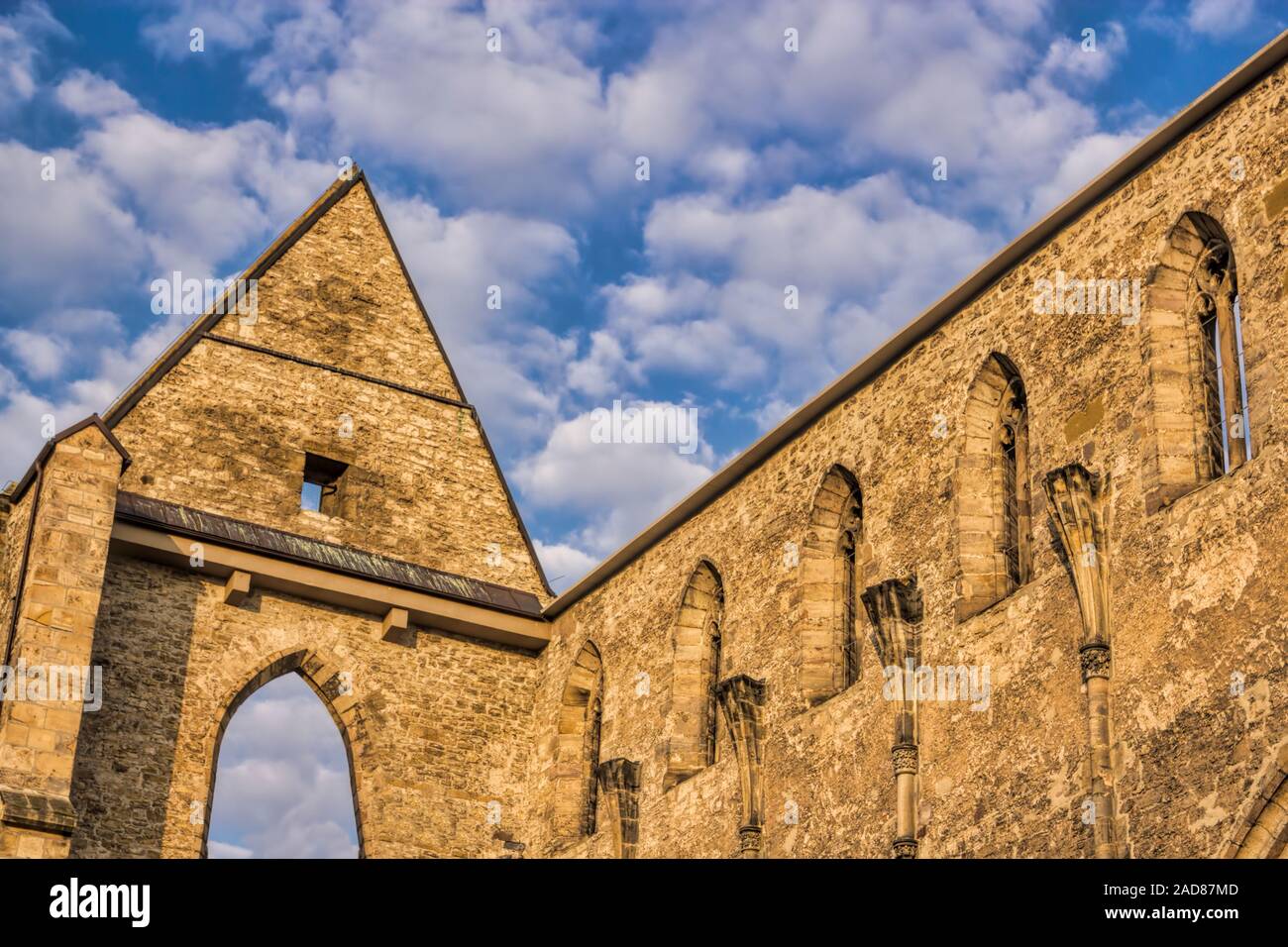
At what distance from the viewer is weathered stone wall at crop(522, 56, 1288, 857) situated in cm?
1329

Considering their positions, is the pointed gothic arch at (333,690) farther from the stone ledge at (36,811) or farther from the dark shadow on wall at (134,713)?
the stone ledge at (36,811)

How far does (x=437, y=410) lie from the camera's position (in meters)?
24.5

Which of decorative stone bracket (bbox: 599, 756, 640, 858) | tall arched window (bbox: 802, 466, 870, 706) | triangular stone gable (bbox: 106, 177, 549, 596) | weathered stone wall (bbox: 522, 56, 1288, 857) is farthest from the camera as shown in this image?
triangular stone gable (bbox: 106, 177, 549, 596)

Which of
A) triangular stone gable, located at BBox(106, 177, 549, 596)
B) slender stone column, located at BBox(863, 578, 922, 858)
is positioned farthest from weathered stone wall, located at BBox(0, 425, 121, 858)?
slender stone column, located at BBox(863, 578, 922, 858)

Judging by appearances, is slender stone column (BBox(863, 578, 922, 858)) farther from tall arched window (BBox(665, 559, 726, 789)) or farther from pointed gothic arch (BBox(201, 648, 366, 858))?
pointed gothic arch (BBox(201, 648, 366, 858))

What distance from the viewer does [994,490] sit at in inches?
652

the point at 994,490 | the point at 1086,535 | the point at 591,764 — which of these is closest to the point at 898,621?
the point at 994,490

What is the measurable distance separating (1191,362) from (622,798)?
7.96m

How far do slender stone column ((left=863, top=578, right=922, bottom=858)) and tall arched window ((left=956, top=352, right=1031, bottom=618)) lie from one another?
0.67 metres

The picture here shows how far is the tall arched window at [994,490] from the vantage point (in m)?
16.2

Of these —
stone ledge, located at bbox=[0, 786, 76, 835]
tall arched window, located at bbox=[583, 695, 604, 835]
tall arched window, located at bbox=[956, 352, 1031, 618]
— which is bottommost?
stone ledge, located at bbox=[0, 786, 76, 835]

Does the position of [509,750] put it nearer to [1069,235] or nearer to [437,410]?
[437,410]
